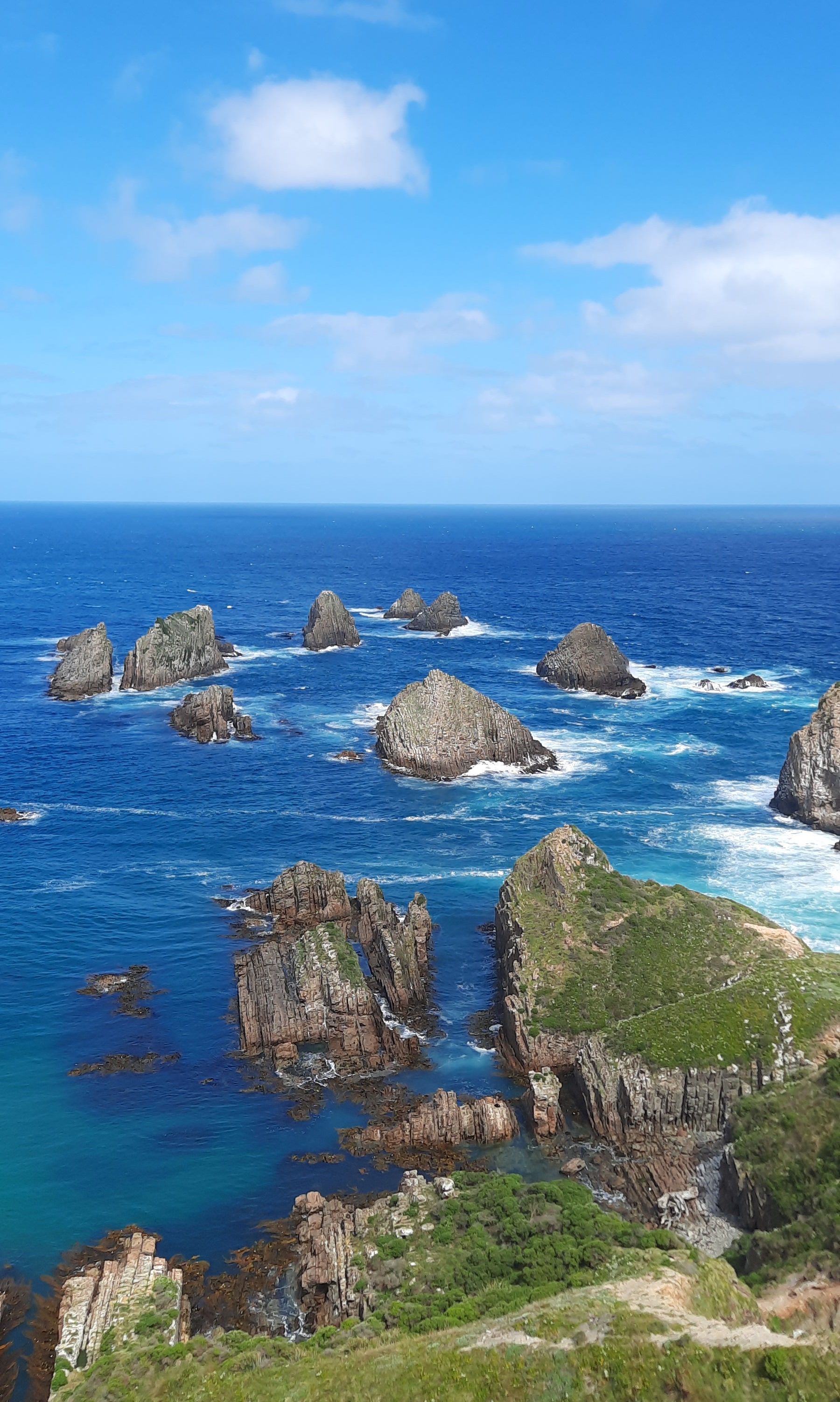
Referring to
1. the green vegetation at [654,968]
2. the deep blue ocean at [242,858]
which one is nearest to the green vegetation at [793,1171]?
the green vegetation at [654,968]

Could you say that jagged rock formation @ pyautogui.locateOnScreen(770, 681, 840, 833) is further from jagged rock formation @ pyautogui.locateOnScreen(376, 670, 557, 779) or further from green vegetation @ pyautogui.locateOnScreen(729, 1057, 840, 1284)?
green vegetation @ pyautogui.locateOnScreen(729, 1057, 840, 1284)

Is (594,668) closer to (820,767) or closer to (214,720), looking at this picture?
(820,767)

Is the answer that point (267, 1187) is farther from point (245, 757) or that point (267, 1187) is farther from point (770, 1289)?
point (245, 757)

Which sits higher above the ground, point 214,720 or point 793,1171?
point 214,720

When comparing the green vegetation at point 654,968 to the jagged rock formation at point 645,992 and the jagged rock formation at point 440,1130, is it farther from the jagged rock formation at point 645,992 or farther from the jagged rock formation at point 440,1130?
the jagged rock formation at point 440,1130

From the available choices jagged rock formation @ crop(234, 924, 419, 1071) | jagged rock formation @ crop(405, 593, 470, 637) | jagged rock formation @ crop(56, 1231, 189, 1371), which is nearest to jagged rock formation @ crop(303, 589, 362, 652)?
jagged rock formation @ crop(405, 593, 470, 637)

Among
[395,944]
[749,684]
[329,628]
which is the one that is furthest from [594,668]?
[395,944]
